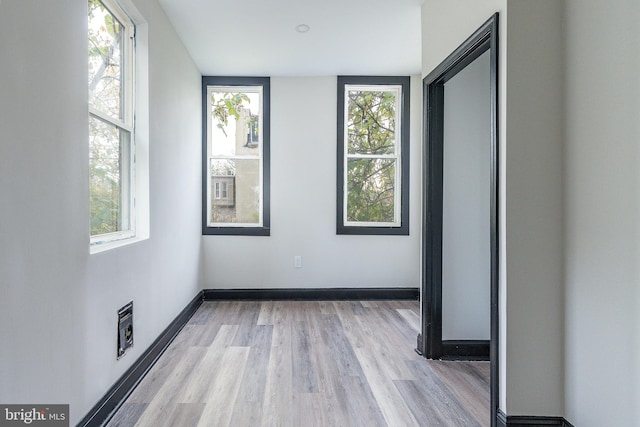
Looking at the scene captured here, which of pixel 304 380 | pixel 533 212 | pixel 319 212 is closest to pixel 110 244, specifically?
pixel 304 380

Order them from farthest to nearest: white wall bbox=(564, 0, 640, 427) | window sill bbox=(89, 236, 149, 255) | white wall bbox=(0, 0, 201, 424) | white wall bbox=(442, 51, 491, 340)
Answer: white wall bbox=(442, 51, 491, 340) → window sill bbox=(89, 236, 149, 255) → white wall bbox=(564, 0, 640, 427) → white wall bbox=(0, 0, 201, 424)

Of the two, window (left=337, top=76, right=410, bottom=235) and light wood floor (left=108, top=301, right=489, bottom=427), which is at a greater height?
window (left=337, top=76, right=410, bottom=235)

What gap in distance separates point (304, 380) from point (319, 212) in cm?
215

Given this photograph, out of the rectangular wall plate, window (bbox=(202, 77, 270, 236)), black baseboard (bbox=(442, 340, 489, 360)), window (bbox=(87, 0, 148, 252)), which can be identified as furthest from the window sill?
black baseboard (bbox=(442, 340, 489, 360))

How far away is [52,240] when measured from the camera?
1384mm

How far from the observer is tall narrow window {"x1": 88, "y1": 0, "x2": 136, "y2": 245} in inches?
72.9

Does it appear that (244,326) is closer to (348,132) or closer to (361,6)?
(348,132)

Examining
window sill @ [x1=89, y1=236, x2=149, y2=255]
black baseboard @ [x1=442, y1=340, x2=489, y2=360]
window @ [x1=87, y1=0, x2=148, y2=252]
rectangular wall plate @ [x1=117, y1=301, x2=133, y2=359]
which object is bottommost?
black baseboard @ [x1=442, y1=340, x2=489, y2=360]

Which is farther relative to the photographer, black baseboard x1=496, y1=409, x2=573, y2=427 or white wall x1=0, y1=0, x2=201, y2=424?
black baseboard x1=496, y1=409, x2=573, y2=427

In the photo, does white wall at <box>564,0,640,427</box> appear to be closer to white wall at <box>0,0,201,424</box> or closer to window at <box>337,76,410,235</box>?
white wall at <box>0,0,201,424</box>

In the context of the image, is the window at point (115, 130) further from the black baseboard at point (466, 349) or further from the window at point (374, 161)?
the window at point (374, 161)

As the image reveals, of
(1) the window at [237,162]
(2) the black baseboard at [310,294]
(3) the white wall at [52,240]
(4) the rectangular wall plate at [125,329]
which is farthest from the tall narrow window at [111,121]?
(2) the black baseboard at [310,294]

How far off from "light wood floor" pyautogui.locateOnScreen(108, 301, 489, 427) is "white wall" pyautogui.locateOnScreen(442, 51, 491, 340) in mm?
306

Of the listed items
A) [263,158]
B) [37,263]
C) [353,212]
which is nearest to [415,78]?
[353,212]
